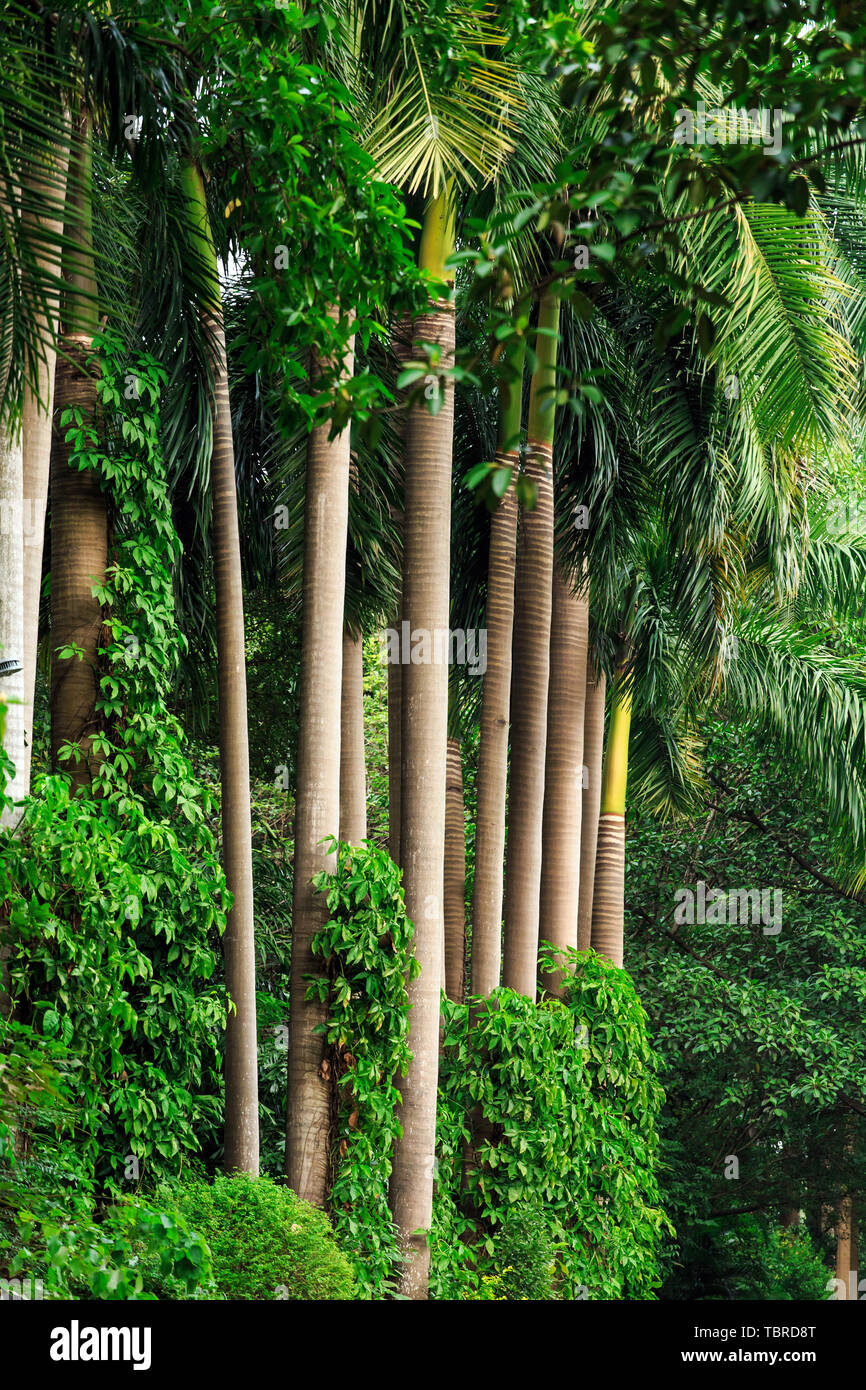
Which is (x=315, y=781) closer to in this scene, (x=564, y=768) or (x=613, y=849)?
(x=564, y=768)

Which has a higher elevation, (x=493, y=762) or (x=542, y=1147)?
(x=493, y=762)

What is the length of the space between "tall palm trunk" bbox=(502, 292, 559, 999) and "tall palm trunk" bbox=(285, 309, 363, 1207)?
3247 mm

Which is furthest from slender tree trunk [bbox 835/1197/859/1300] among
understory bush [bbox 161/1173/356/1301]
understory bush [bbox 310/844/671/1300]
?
understory bush [bbox 161/1173/356/1301]

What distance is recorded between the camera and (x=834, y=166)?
10.4m

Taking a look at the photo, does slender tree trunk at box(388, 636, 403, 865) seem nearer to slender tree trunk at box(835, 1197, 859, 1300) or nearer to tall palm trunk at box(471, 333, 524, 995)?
tall palm trunk at box(471, 333, 524, 995)

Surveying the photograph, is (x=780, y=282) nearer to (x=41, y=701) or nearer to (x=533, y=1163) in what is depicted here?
(x=533, y=1163)

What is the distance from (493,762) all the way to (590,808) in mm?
4253

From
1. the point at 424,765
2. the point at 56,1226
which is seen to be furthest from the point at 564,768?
the point at 56,1226

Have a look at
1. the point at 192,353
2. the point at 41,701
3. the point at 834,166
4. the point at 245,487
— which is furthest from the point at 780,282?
the point at 41,701

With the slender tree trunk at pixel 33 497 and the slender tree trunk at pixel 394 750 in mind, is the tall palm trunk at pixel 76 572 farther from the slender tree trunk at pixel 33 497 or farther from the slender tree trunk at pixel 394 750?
the slender tree trunk at pixel 394 750

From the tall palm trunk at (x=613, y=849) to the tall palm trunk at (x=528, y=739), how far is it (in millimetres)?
3092

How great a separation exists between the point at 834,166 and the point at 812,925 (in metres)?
11.9

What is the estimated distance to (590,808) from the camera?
1636 cm
